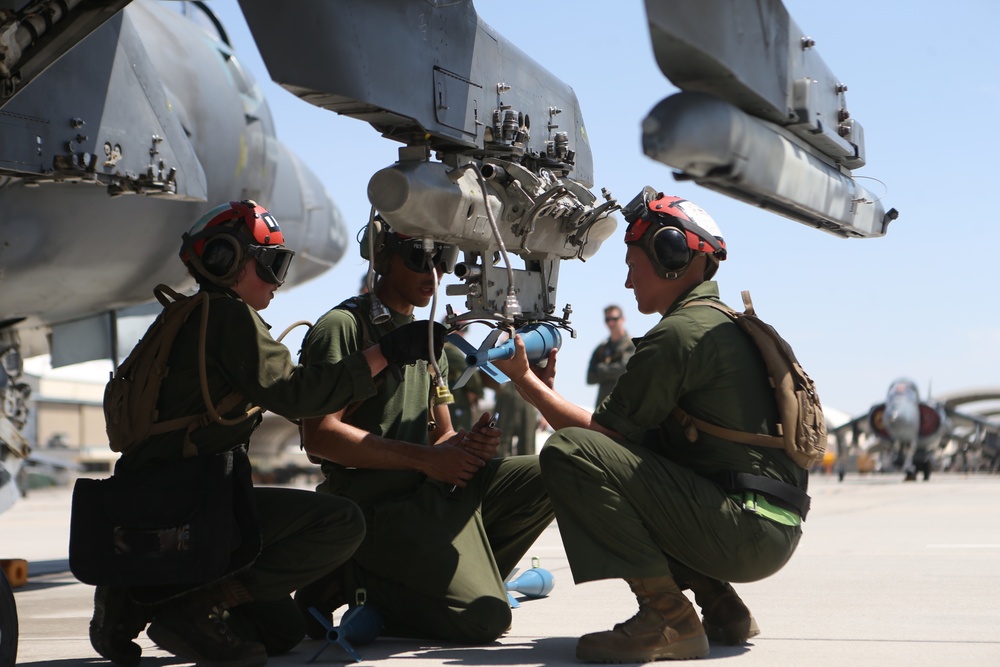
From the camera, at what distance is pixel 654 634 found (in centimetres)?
366

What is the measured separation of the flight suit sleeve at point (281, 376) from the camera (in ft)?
12.1

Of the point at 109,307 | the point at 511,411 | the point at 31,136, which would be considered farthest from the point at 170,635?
the point at 511,411

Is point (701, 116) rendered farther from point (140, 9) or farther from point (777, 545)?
point (140, 9)

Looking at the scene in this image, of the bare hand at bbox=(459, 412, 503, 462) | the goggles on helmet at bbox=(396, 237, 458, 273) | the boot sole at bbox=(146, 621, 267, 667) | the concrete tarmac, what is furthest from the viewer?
the goggles on helmet at bbox=(396, 237, 458, 273)

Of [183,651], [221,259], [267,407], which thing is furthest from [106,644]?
[221,259]

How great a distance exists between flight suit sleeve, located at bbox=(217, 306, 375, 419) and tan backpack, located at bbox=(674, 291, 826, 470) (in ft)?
3.41

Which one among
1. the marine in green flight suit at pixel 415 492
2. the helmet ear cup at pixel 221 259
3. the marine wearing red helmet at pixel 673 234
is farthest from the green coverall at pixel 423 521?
the marine wearing red helmet at pixel 673 234

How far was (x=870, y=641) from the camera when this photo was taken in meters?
4.03

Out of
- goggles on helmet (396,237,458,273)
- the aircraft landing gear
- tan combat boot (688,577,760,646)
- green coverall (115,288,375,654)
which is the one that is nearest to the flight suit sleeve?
green coverall (115,288,375,654)

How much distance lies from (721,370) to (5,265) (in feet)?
14.0

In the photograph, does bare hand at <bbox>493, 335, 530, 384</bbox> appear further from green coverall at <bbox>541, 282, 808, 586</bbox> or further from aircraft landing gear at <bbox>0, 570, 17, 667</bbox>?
aircraft landing gear at <bbox>0, 570, 17, 667</bbox>

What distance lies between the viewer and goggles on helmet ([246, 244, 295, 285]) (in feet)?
12.8

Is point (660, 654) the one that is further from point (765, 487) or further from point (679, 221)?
point (679, 221)

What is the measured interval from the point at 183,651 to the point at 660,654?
4.61 ft
